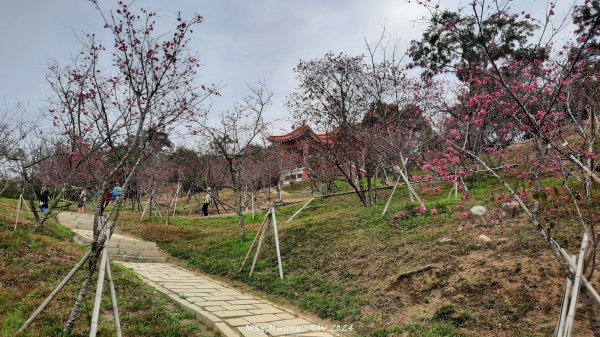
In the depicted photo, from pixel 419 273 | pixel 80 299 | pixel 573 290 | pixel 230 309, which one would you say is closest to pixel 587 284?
pixel 573 290

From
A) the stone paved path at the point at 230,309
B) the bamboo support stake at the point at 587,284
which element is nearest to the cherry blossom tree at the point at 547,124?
the bamboo support stake at the point at 587,284

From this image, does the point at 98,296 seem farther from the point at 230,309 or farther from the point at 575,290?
the point at 575,290

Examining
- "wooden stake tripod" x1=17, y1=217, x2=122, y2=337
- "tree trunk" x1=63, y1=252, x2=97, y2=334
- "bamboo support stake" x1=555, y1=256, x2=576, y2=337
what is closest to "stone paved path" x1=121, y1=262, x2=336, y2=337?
"wooden stake tripod" x1=17, y1=217, x2=122, y2=337

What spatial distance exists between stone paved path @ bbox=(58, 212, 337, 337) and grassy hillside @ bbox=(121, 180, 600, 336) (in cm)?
52

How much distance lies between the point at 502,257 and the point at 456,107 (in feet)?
42.4

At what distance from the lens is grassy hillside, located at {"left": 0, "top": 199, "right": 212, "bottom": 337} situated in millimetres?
5203

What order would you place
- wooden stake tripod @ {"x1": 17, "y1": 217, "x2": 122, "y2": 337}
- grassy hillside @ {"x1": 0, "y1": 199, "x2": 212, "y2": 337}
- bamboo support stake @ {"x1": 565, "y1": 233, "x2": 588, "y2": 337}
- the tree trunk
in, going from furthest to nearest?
1. grassy hillside @ {"x1": 0, "y1": 199, "x2": 212, "y2": 337}
2. the tree trunk
3. wooden stake tripod @ {"x1": 17, "y1": 217, "x2": 122, "y2": 337}
4. bamboo support stake @ {"x1": 565, "y1": 233, "x2": 588, "y2": 337}

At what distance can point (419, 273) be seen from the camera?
6.82m

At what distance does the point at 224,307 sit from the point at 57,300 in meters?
2.60

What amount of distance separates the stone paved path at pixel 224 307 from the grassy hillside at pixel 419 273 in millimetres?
518

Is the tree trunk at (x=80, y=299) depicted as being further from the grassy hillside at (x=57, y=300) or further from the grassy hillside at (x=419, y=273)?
the grassy hillside at (x=419, y=273)

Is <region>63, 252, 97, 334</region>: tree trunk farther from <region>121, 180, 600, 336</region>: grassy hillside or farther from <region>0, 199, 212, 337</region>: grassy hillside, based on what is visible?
<region>121, 180, 600, 336</region>: grassy hillside

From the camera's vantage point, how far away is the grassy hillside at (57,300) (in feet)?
17.1

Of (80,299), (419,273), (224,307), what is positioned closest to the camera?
(80,299)
